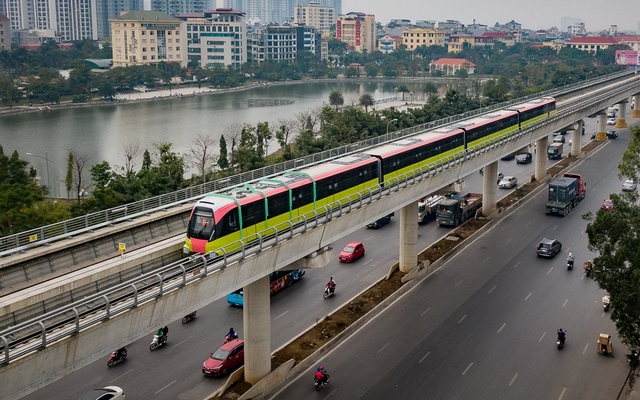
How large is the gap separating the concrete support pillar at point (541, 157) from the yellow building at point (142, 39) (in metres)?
88.8

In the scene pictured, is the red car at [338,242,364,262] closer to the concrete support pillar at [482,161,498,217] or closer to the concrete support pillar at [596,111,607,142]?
the concrete support pillar at [482,161,498,217]

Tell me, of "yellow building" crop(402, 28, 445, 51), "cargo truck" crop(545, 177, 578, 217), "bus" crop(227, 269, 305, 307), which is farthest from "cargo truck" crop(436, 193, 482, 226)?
"yellow building" crop(402, 28, 445, 51)

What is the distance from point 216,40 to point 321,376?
119251 millimetres

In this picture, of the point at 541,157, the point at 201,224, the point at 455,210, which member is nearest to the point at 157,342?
the point at 201,224

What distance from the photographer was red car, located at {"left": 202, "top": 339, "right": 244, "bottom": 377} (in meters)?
20.2

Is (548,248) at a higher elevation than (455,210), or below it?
below

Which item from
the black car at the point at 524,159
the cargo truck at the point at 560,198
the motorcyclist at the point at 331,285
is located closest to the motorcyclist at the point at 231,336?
the motorcyclist at the point at 331,285

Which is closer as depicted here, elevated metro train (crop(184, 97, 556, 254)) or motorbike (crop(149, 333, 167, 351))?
elevated metro train (crop(184, 97, 556, 254))

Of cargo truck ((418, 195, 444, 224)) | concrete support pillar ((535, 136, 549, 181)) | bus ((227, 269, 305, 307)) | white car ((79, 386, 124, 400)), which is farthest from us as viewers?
concrete support pillar ((535, 136, 549, 181))

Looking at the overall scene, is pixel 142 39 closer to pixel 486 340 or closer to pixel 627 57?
pixel 627 57

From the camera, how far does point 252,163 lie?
39812mm

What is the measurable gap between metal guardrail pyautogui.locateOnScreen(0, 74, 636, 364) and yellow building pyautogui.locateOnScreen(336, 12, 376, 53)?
158941 millimetres

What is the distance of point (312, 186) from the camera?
74.6 ft

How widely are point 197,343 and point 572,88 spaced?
191 feet
